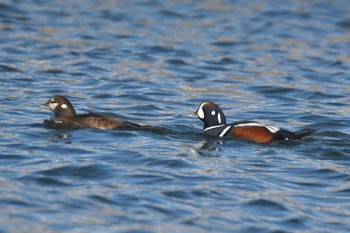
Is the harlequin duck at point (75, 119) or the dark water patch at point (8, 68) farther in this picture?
the dark water patch at point (8, 68)

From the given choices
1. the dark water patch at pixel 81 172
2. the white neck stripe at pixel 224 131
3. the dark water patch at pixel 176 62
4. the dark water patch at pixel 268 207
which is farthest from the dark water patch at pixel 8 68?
the dark water patch at pixel 268 207

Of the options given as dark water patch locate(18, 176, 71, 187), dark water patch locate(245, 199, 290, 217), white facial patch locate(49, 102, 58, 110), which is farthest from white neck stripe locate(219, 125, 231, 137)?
dark water patch locate(18, 176, 71, 187)

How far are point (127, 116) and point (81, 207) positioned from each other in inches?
224

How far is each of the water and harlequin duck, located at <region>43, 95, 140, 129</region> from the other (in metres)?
0.20

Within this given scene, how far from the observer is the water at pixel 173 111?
30.0ft

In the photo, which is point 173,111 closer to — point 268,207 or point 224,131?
point 224,131

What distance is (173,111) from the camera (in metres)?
15.2

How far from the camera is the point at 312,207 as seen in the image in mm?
9594

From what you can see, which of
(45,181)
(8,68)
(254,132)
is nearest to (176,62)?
(8,68)

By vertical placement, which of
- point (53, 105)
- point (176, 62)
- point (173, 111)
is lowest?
point (173, 111)

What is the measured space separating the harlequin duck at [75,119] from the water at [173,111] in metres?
0.20

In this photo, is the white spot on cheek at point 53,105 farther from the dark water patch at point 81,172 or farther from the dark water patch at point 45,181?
the dark water patch at point 45,181

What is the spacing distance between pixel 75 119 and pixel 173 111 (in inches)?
100

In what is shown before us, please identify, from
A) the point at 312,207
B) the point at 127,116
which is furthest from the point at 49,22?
the point at 312,207
